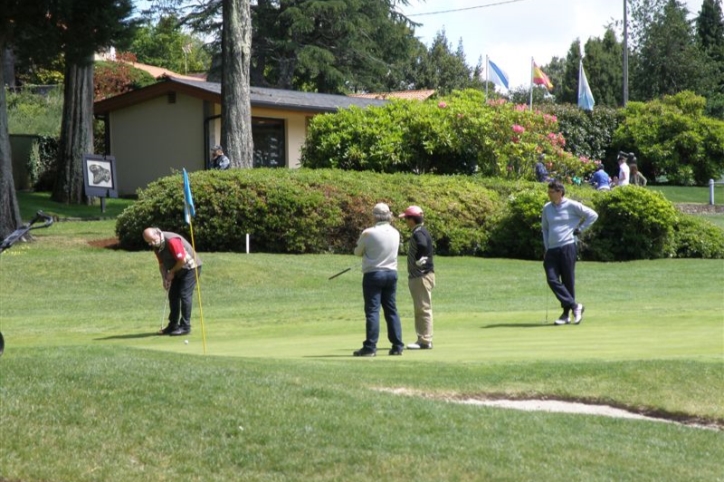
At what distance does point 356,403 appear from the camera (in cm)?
876

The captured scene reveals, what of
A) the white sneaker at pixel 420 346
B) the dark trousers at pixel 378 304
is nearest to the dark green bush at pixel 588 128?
the white sneaker at pixel 420 346

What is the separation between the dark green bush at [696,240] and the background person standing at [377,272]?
1694 centimetres

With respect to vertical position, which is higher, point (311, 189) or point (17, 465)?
point (311, 189)

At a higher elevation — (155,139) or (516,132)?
(155,139)

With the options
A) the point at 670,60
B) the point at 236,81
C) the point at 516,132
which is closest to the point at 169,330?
the point at 236,81

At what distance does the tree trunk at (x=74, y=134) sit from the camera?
118 feet

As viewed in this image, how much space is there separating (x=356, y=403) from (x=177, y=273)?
7.54m

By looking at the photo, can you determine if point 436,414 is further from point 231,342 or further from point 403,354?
point 231,342

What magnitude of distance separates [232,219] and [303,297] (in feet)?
16.3

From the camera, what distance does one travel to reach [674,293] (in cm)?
2175

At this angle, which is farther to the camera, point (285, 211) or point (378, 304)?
point (285, 211)

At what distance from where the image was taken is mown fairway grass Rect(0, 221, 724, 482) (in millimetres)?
7645

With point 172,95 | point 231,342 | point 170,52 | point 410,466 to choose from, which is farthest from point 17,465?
point 170,52

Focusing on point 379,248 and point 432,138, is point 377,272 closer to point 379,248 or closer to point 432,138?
point 379,248
